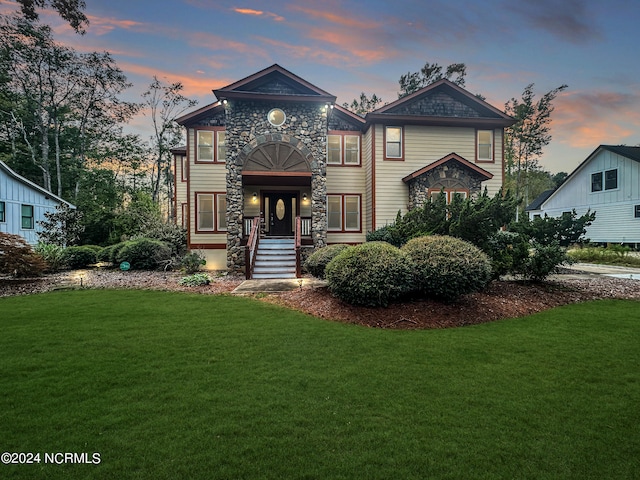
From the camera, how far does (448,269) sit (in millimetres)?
6598

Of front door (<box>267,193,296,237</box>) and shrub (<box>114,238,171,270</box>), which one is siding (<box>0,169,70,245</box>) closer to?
shrub (<box>114,238,171,270</box>)

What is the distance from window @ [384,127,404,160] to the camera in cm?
1541

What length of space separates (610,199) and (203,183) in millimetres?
26114

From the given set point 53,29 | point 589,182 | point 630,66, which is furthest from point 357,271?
point 53,29

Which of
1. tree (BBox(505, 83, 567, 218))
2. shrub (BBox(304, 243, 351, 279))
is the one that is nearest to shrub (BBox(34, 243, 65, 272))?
shrub (BBox(304, 243, 351, 279))

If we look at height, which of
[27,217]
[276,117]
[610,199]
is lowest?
[27,217]

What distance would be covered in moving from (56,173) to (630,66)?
3712 centimetres

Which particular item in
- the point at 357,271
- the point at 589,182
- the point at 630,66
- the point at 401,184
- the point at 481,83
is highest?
the point at 481,83

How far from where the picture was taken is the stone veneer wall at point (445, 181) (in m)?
14.9

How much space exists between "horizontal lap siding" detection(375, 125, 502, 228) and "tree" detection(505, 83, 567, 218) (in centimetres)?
1787

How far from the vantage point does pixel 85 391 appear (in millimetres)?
3344

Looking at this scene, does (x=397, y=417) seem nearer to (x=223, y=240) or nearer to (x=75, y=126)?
(x=223, y=240)

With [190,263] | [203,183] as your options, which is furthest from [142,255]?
[203,183]

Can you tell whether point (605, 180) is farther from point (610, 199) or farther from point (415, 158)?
point (415, 158)
